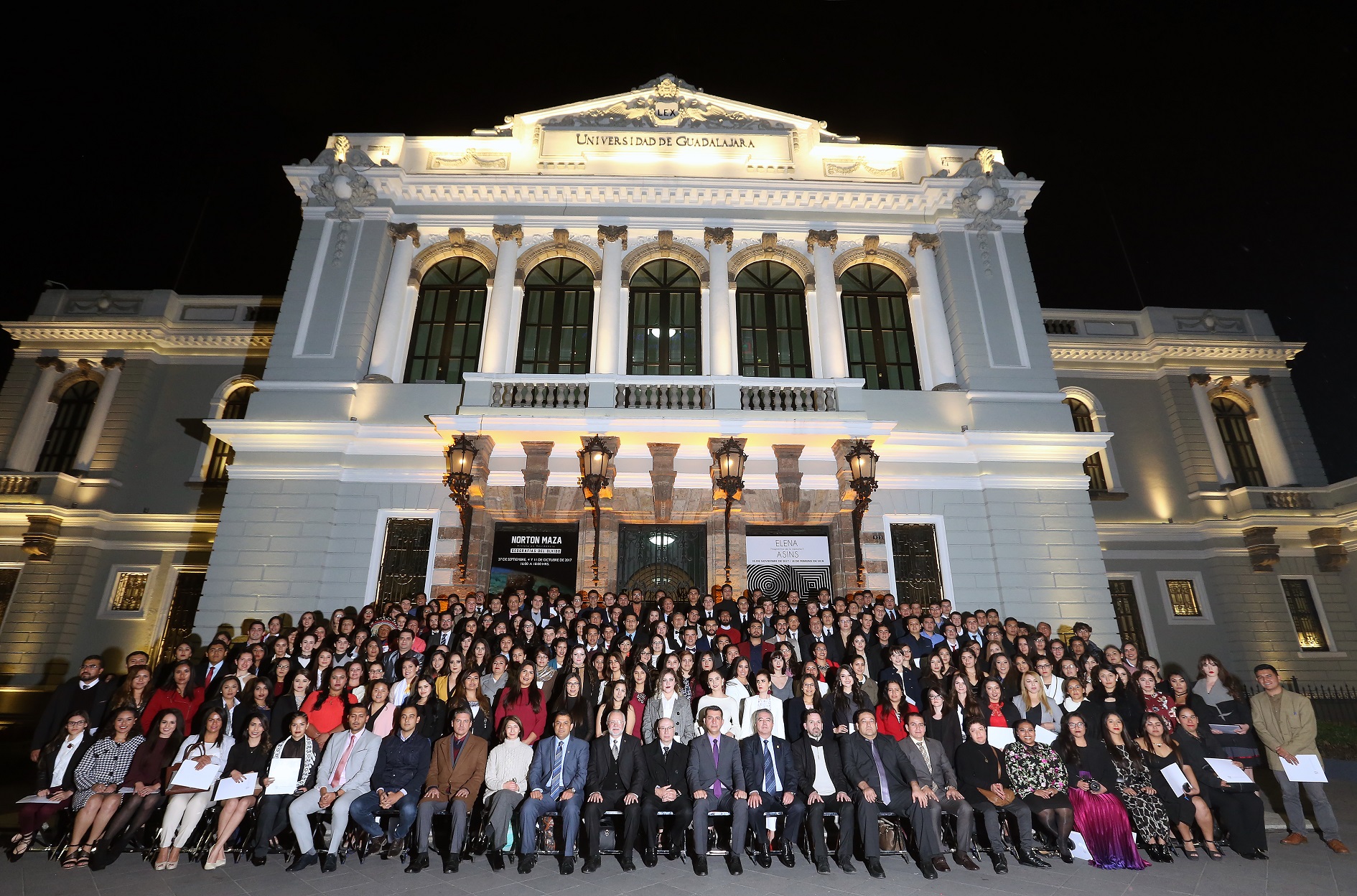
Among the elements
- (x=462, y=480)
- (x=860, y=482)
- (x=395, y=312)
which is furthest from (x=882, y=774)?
(x=395, y=312)

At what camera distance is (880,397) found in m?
15.5

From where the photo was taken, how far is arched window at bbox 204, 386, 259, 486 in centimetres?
2070

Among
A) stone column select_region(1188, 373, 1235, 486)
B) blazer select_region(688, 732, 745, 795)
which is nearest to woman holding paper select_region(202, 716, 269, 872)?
blazer select_region(688, 732, 745, 795)

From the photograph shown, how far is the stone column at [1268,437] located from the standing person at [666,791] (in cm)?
2398

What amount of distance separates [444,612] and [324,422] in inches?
254

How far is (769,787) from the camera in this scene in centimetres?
693

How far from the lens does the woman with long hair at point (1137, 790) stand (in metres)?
6.53

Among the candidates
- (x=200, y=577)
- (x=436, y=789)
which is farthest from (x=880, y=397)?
(x=200, y=577)

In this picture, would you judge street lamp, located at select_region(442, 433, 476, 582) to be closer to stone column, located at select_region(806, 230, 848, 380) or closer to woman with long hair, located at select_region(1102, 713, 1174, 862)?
stone column, located at select_region(806, 230, 848, 380)

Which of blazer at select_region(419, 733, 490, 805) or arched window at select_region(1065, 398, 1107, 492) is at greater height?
arched window at select_region(1065, 398, 1107, 492)

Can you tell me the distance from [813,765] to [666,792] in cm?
153

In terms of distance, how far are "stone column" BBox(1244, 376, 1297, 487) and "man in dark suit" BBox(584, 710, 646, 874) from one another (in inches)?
960

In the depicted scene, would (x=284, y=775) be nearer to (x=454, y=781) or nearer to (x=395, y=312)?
(x=454, y=781)

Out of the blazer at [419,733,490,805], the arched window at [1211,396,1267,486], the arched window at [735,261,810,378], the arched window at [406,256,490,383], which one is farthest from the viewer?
the arched window at [1211,396,1267,486]
